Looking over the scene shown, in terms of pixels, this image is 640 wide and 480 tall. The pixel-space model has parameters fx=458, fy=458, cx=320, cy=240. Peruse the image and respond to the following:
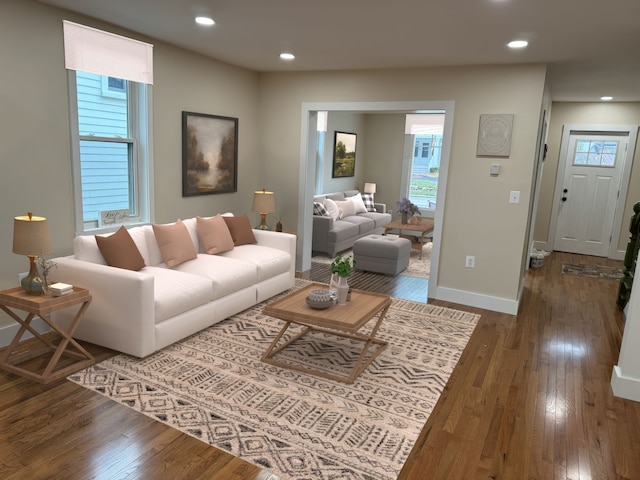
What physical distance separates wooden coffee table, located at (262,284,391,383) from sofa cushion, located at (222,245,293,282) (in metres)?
0.90

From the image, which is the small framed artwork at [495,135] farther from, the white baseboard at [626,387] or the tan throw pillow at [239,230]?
the tan throw pillow at [239,230]

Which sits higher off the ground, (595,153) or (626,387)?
(595,153)

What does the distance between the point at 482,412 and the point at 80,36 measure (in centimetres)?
394

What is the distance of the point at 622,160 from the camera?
7309 millimetres

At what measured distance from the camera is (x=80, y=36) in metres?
3.54

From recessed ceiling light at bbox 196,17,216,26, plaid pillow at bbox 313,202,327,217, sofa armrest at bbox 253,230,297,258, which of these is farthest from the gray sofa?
recessed ceiling light at bbox 196,17,216,26

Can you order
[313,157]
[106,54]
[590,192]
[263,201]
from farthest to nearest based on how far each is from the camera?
[590,192]
[313,157]
[263,201]
[106,54]

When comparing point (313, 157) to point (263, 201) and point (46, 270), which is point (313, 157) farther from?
point (46, 270)

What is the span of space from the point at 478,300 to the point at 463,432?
2.45 metres

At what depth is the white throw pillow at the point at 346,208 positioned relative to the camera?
781 cm

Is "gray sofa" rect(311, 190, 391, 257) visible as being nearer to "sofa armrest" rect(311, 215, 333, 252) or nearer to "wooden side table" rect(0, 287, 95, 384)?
"sofa armrest" rect(311, 215, 333, 252)

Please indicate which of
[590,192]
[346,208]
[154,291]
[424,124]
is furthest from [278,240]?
[590,192]

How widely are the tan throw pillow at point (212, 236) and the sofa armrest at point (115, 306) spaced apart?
1.22 metres

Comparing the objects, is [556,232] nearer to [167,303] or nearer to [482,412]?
[482,412]
